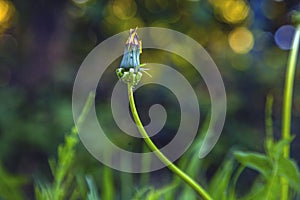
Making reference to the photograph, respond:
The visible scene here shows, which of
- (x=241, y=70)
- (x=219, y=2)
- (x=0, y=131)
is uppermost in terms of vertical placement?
(x=219, y=2)

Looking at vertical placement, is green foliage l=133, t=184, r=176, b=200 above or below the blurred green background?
above

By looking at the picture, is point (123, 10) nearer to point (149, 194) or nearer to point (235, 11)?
point (235, 11)

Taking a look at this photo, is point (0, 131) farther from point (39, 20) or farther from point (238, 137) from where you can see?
point (238, 137)

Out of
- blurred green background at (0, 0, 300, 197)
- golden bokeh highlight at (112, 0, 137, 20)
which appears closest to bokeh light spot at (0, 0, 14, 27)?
blurred green background at (0, 0, 300, 197)

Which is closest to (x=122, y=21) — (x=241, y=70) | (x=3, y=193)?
(x=241, y=70)

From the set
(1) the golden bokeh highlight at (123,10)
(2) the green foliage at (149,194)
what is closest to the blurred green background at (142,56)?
(1) the golden bokeh highlight at (123,10)

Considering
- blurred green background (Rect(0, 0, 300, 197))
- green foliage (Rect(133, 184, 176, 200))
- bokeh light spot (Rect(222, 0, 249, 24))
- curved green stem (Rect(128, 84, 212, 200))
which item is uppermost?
curved green stem (Rect(128, 84, 212, 200))

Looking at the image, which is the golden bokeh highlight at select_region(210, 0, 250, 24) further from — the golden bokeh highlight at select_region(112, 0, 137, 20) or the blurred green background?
the golden bokeh highlight at select_region(112, 0, 137, 20)

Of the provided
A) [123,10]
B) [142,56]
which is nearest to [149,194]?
[142,56]
